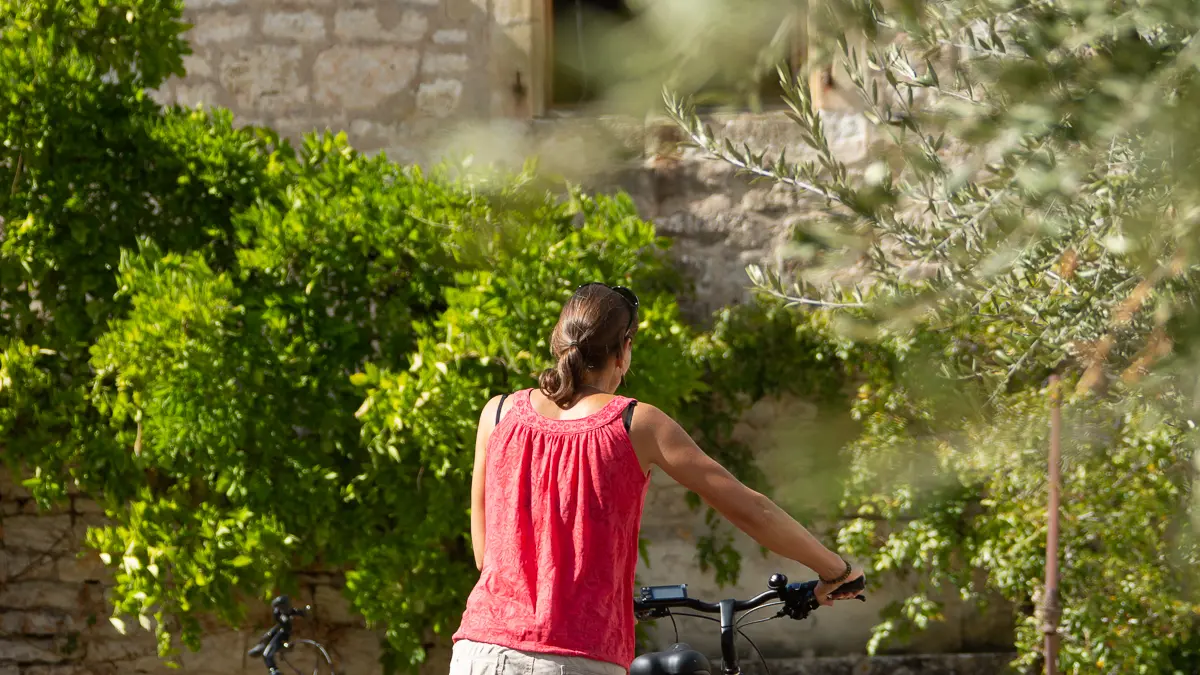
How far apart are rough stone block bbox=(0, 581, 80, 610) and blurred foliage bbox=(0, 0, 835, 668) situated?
0.70 metres

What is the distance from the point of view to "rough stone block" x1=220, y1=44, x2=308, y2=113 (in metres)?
6.55

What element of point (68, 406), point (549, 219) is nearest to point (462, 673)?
point (549, 219)

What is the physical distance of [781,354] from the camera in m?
6.17

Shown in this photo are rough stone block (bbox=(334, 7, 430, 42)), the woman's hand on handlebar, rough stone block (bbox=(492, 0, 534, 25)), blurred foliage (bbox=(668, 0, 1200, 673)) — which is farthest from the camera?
rough stone block (bbox=(334, 7, 430, 42))

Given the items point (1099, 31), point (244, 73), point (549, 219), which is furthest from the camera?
point (244, 73)

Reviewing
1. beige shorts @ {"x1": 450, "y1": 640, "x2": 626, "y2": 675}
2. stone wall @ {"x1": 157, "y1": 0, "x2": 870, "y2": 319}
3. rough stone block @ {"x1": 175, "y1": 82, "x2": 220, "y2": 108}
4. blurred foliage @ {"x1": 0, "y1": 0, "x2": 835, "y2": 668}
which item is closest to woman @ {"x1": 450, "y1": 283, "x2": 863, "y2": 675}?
beige shorts @ {"x1": 450, "y1": 640, "x2": 626, "y2": 675}

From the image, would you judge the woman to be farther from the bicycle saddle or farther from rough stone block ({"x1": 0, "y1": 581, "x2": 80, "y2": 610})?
rough stone block ({"x1": 0, "y1": 581, "x2": 80, "y2": 610})

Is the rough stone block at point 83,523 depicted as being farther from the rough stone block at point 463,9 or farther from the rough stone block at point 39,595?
the rough stone block at point 463,9

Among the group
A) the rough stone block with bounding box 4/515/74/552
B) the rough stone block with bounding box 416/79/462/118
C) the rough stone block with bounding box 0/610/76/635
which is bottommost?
the rough stone block with bounding box 0/610/76/635

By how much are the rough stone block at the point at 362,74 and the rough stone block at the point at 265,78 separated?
0.10 metres

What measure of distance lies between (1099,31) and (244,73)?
568 cm

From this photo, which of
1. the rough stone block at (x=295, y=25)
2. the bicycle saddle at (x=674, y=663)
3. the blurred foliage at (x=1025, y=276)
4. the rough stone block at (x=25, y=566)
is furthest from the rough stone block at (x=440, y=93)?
the bicycle saddle at (x=674, y=663)

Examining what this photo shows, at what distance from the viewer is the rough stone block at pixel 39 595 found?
6.24 metres

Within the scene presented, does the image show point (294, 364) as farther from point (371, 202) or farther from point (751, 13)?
point (751, 13)
